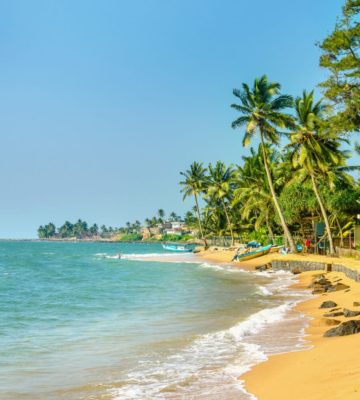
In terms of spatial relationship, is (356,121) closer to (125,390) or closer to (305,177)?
(125,390)

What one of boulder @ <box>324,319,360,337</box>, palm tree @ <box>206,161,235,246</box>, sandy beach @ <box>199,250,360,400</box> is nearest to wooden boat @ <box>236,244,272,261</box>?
palm tree @ <box>206,161,235,246</box>

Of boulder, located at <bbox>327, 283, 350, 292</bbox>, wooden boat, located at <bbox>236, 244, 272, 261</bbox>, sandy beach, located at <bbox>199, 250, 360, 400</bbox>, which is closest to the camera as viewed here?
sandy beach, located at <bbox>199, 250, 360, 400</bbox>

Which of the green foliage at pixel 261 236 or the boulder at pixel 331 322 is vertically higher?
the green foliage at pixel 261 236

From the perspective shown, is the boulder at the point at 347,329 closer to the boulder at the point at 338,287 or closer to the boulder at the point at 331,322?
the boulder at the point at 331,322

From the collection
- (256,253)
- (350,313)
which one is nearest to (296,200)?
(256,253)

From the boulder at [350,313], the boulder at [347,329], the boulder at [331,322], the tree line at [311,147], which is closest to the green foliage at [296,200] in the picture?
the tree line at [311,147]

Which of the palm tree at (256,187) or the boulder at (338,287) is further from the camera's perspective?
the palm tree at (256,187)

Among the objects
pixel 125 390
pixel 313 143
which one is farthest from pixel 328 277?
pixel 125 390

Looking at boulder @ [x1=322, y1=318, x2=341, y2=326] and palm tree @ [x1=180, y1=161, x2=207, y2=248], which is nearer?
boulder @ [x1=322, y1=318, x2=341, y2=326]

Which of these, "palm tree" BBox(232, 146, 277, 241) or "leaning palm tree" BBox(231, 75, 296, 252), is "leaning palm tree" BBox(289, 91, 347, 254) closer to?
"leaning palm tree" BBox(231, 75, 296, 252)

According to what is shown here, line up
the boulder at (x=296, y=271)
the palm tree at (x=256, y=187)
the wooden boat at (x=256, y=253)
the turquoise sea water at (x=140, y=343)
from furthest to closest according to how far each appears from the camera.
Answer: the palm tree at (x=256, y=187)
the wooden boat at (x=256, y=253)
the boulder at (x=296, y=271)
the turquoise sea water at (x=140, y=343)

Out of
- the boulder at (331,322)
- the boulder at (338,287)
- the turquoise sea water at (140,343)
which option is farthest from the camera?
the boulder at (338,287)

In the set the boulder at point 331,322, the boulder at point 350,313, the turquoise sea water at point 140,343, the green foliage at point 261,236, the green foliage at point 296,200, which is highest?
the green foliage at point 296,200

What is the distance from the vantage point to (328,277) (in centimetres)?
2653
